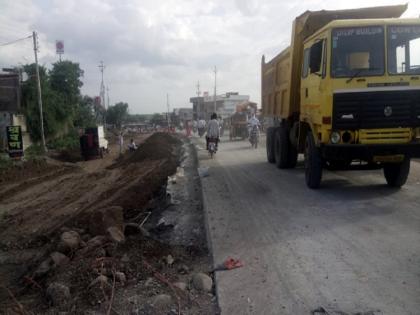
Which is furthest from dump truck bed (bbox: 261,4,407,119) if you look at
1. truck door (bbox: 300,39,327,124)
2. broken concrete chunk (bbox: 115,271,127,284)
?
broken concrete chunk (bbox: 115,271,127,284)

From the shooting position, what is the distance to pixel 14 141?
22344mm

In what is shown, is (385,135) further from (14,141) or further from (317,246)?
(14,141)

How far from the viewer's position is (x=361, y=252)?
5.43 meters

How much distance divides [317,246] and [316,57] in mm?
4295

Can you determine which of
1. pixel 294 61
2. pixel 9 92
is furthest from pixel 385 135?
pixel 9 92

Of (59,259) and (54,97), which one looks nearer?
(59,259)

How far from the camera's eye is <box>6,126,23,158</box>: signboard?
2203 centimetres

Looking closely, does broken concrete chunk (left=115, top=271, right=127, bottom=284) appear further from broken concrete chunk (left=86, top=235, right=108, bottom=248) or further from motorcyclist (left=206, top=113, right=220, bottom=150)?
motorcyclist (left=206, top=113, right=220, bottom=150)

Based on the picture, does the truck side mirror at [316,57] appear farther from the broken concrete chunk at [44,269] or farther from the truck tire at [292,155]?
the broken concrete chunk at [44,269]

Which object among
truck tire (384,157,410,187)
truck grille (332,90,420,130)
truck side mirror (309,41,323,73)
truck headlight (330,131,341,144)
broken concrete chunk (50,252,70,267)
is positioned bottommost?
broken concrete chunk (50,252,70,267)

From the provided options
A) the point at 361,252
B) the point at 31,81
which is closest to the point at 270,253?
the point at 361,252

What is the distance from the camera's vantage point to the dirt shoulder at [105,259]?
456cm

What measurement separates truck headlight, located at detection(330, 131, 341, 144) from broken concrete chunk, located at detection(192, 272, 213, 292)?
4116 mm

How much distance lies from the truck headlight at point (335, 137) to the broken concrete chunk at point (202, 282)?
412cm
